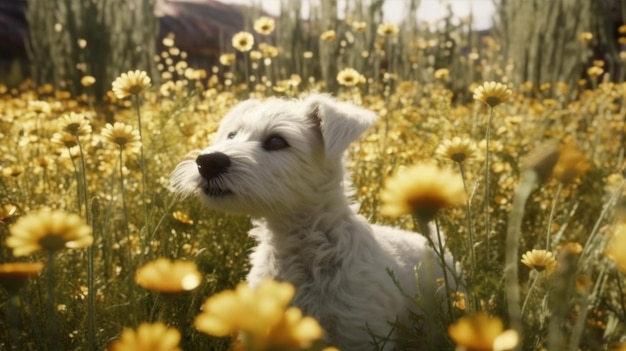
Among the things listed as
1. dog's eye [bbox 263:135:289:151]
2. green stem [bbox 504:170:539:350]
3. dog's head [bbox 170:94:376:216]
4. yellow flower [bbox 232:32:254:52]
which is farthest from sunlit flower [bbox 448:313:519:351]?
yellow flower [bbox 232:32:254:52]

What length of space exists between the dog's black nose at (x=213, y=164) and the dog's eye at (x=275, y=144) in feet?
0.93

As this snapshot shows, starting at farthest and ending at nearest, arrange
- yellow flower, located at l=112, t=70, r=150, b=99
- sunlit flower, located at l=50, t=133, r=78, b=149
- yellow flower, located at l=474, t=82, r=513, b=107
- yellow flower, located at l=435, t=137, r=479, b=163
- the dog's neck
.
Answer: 1. the dog's neck
2. sunlit flower, located at l=50, t=133, r=78, b=149
3. yellow flower, located at l=112, t=70, r=150, b=99
4. yellow flower, located at l=474, t=82, r=513, b=107
5. yellow flower, located at l=435, t=137, r=479, b=163

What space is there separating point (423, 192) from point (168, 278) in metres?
0.46

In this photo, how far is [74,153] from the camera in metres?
2.41

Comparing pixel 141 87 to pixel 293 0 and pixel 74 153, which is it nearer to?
pixel 74 153

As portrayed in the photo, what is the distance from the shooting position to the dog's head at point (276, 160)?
80.7 inches

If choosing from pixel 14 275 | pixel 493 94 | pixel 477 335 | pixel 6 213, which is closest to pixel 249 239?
pixel 6 213

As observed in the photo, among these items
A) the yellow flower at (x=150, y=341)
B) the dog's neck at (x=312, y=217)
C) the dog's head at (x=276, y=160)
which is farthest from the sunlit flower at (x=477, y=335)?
the dog's neck at (x=312, y=217)

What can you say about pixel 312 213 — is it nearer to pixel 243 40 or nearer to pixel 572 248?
pixel 572 248

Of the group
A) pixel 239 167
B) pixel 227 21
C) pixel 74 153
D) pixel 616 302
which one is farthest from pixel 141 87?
pixel 227 21

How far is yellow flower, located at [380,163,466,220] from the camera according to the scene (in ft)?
3.10

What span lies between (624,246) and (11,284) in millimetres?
992

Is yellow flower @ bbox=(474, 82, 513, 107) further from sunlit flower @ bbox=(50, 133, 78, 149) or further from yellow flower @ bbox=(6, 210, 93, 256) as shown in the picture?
sunlit flower @ bbox=(50, 133, 78, 149)

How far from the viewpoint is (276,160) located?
7.19 feet
